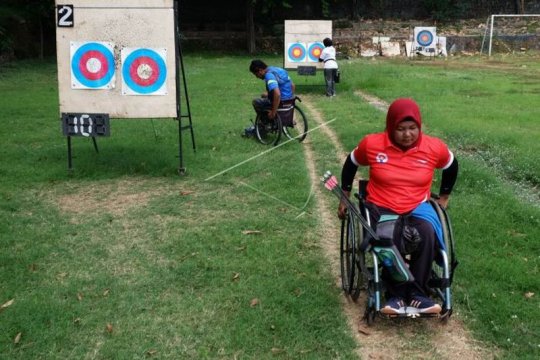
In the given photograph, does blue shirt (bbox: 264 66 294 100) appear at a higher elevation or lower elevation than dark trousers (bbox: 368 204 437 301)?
higher

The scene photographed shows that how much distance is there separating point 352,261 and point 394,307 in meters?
0.46

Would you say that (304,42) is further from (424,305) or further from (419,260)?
(424,305)

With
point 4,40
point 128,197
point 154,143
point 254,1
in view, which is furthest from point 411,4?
point 128,197

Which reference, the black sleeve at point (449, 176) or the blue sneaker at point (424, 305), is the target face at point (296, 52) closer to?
the black sleeve at point (449, 176)

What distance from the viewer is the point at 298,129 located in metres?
9.70

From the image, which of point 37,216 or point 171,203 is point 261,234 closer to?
point 171,203

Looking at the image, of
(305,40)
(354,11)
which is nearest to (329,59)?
(305,40)

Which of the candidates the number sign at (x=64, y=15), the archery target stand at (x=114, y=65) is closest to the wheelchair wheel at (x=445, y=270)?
the archery target stand at (x=114, y=65)

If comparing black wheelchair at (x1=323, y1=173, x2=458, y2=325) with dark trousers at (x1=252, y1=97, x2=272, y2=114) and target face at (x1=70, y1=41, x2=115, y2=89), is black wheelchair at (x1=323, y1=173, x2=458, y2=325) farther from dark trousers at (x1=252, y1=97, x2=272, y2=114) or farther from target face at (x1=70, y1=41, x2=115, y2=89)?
dark trousers at (x1=252, y1=97, x2=272, y2=114)

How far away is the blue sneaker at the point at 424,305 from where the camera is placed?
3.38 meters

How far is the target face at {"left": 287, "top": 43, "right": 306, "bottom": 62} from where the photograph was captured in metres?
16.6

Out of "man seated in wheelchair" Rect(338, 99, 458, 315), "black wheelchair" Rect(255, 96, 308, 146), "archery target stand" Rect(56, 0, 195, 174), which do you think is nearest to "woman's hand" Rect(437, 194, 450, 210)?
"man seated in wheelchair" Rect(338, 99, 458, 315)

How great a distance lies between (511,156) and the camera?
7344 mm

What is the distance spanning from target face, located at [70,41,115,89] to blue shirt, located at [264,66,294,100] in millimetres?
2130
